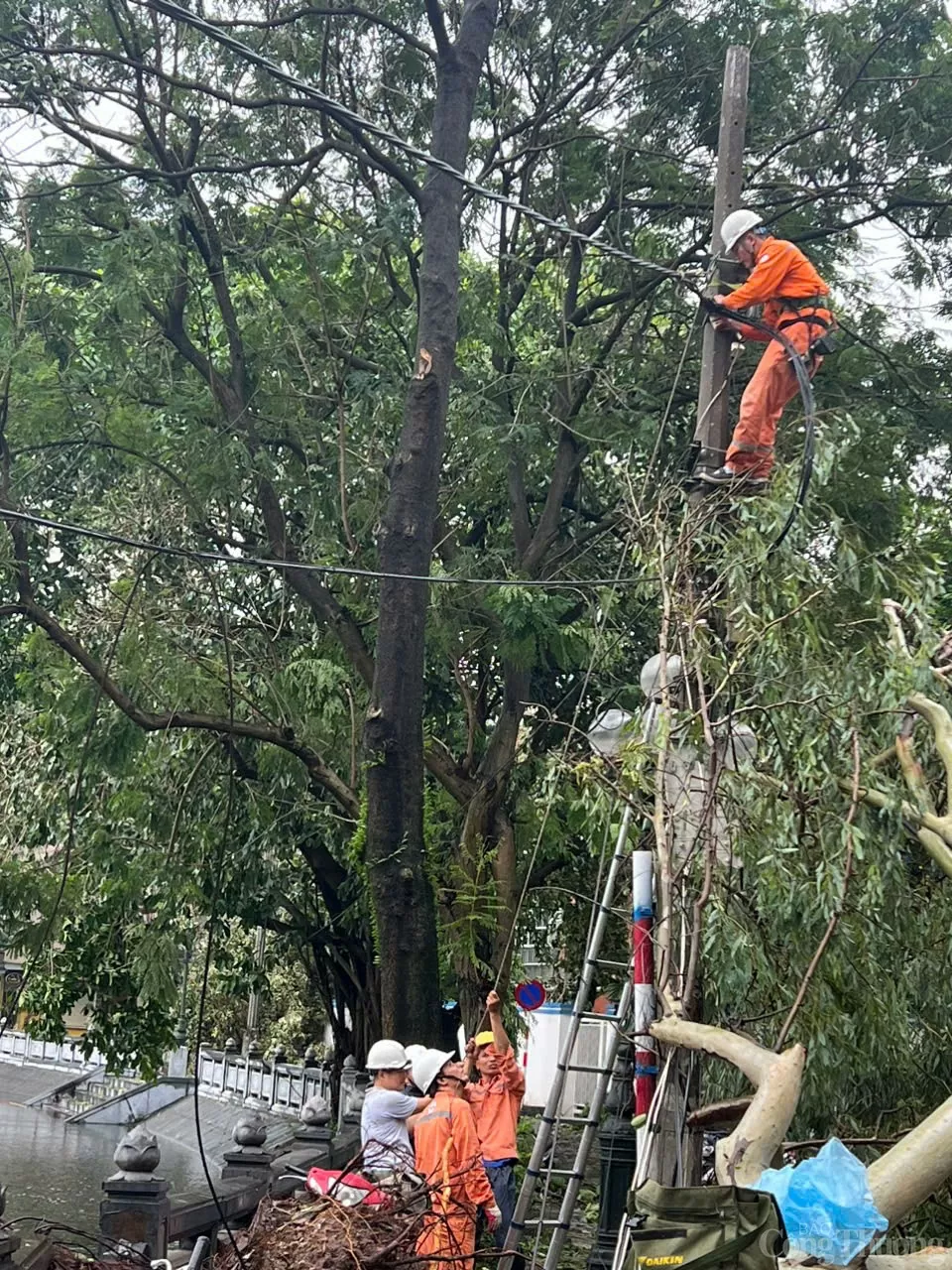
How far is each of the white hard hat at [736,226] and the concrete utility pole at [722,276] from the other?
0.06 metres

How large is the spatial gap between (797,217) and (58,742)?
327 inches

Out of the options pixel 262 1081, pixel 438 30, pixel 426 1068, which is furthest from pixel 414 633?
pixel 262 1081

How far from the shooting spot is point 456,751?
14086 millimetres

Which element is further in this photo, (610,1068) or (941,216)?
(941,216)

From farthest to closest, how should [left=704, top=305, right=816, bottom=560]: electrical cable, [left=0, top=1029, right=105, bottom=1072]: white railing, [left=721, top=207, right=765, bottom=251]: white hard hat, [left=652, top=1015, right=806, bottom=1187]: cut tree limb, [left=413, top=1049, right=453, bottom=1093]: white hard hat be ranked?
1. [left=0, top=1029, right=105, bottom=1072]: white railing
2. [left=721, top=207, right=765, bottom=251]: white hard hat
3. [left=413, top=1049, right=453, bottom=1093]: white hard hat
4. [left=704, top=305, right=816, bottom=560]: electrical cable
5. [left=652, top=1015, right=806, bottom=1187]: cut tree limb

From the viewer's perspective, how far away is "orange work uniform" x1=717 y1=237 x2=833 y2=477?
25.8ft

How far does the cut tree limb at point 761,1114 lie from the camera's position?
4.70m

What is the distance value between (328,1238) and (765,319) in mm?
5412

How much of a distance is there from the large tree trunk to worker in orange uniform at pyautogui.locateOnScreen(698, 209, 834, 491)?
2.02m

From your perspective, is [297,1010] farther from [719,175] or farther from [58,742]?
[719,175]

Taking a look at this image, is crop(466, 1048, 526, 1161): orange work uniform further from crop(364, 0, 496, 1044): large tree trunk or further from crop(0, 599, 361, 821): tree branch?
crop(0, 599, 361, 821): tree branch

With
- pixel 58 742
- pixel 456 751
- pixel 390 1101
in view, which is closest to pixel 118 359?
pixel 58 742

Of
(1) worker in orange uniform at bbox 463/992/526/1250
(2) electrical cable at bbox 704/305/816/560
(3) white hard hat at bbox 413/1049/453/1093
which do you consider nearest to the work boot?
(2) electrical cable at bbox 704/305/816/560

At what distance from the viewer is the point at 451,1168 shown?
6949 mm
